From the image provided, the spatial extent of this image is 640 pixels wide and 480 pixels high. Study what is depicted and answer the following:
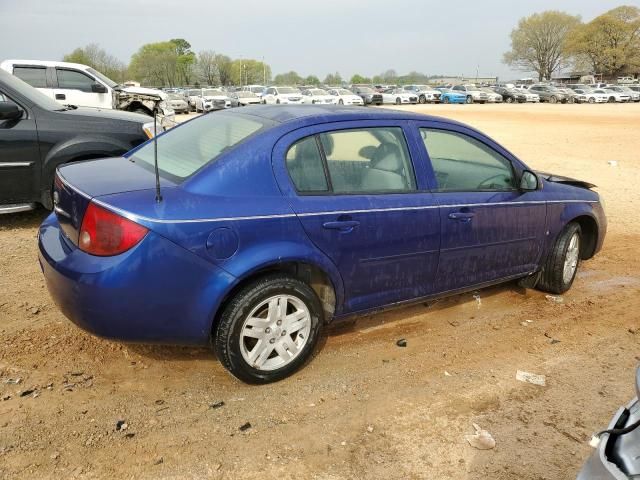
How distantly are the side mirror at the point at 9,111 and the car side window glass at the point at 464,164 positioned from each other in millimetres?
4414

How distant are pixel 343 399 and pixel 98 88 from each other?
12228 mm

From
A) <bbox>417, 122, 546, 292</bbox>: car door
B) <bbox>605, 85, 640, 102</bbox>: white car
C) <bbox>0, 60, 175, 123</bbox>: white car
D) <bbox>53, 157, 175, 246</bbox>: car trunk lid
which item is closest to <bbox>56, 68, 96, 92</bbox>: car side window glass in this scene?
<bbox>0, 60, 175, 123</bbox>: white car

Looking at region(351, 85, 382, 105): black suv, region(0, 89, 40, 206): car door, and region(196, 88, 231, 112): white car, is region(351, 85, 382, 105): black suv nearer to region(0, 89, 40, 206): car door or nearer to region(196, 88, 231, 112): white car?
region(196, 88, 231, 112): white car

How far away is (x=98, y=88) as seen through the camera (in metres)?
13.2

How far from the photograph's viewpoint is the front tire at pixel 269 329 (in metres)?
3.08

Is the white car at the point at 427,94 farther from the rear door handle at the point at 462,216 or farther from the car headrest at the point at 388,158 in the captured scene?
the car headrest at the point at 388,158

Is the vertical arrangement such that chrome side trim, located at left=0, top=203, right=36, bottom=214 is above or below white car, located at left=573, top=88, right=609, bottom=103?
below

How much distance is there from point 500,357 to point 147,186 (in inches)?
101

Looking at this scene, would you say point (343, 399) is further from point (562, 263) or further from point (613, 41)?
point (613, 41)

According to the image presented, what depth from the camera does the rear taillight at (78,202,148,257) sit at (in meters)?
2.81

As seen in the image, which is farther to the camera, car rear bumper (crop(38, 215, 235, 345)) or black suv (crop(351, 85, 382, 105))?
black suv (crop(351, 85, 382, 105))

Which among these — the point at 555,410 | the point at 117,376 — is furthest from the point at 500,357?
the point at 117,376

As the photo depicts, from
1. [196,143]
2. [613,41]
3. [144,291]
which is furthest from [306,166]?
[613,41]

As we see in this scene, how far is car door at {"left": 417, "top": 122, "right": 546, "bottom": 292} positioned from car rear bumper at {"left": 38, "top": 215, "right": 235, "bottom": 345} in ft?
5.55
